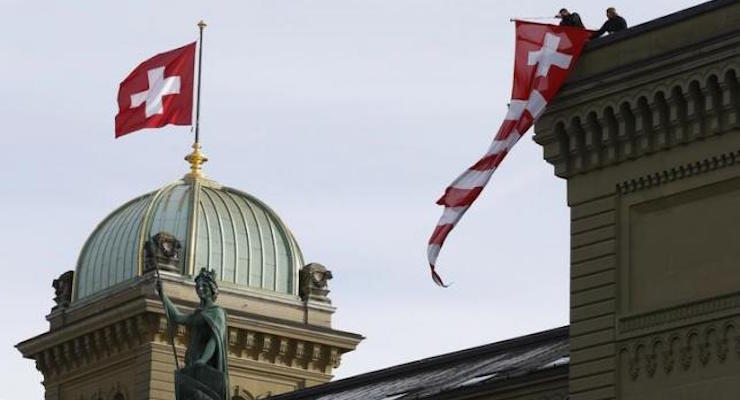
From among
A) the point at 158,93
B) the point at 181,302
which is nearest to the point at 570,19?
the point at 158,93

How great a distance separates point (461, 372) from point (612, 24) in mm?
19398

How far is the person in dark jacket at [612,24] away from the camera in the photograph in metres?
56.5

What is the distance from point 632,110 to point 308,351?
3677cm

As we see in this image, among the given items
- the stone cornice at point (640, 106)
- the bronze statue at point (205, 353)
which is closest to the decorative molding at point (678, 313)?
the stone cornice at point (640, 106)

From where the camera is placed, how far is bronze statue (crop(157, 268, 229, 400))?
179ft

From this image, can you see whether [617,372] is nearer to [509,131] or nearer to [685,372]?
[685,372]

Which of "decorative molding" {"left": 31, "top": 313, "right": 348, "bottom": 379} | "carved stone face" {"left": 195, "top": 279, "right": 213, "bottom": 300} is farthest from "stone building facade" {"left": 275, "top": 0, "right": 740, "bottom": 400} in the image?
"decorative molding" {"left": 31, "top": 313, "right": 348, "bottom": 379}

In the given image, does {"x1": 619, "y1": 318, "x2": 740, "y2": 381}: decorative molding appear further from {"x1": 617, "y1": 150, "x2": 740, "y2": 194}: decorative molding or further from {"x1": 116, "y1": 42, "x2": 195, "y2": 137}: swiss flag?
{"x1": 116, "y1": 42, "x2": 195, "y2": 137}: swiss flag

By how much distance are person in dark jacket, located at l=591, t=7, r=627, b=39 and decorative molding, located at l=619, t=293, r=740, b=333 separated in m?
5.79

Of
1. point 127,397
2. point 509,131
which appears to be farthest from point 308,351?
point 509,131

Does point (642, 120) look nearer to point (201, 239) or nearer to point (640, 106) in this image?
point (640, 106)

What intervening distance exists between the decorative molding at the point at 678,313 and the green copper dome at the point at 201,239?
36.2 metres

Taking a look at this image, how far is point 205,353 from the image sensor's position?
5503 cm

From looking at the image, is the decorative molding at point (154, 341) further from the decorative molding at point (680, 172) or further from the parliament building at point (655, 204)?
the decorative molding at point (680, 172)
